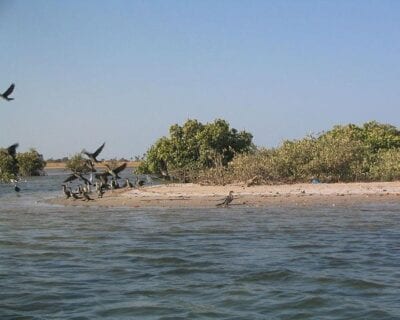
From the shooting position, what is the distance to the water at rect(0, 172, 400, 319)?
8930 mm

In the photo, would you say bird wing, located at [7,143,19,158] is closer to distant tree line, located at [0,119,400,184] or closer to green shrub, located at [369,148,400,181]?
distant tree line, located at [0,119,400,184]

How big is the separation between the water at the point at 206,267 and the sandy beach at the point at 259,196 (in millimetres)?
3818

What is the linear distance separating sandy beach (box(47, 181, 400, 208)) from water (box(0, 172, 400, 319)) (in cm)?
382

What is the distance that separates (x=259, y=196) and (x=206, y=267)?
49.2ft

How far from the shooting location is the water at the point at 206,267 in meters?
8.93

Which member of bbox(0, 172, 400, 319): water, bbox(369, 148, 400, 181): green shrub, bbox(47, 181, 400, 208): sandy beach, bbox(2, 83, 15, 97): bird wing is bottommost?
bbox(0, 172, 400, 319): water

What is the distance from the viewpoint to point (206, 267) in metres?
12.0

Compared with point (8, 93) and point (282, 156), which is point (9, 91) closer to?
point (8, 93)

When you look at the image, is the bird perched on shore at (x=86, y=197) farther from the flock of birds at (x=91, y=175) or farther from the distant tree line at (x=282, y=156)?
the distant tree line at (x=282, y=156)

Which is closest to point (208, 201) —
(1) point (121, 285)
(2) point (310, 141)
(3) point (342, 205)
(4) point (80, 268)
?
(3) point (342, 205)

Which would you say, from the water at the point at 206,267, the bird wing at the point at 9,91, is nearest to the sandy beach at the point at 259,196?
the water at the point at 206,267

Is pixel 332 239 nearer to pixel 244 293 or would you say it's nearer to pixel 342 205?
pixel 244 293

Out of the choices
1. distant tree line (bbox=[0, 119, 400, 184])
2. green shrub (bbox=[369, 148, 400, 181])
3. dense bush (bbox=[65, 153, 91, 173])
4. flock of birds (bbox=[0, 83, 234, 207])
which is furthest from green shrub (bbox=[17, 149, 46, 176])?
green shrub (bbox=[369, 148, 400, 181])

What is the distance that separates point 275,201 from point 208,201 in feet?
9.04
